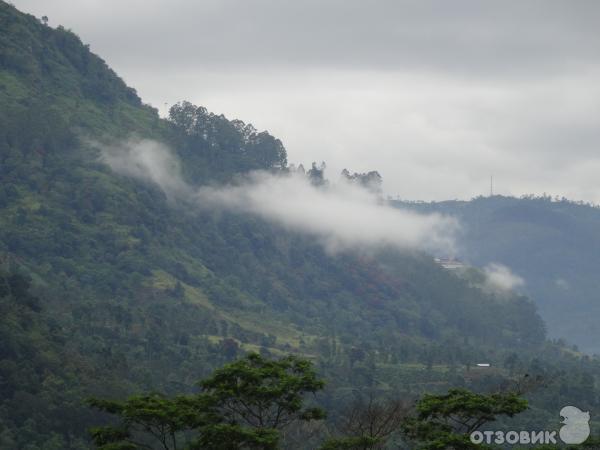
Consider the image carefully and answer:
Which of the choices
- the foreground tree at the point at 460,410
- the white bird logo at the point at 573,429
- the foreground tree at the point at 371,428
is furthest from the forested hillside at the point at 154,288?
the foreground tree at the point at 460,410

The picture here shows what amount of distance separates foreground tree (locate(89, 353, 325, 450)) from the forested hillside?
33049mm

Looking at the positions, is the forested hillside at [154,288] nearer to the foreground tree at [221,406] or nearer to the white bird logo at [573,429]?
the foreground tree at [221,406]

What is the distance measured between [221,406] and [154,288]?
9494cm

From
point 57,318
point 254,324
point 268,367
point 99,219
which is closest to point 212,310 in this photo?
point 254,324

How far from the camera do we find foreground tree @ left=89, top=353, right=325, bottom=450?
47.4 m

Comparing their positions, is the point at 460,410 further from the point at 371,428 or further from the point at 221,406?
the point at 221,406

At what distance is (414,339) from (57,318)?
218 ft

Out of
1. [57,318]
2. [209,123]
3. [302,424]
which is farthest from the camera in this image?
[209,123]

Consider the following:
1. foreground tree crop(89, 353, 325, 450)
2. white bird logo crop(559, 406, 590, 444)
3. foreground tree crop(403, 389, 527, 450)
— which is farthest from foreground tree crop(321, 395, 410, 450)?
white bird logo crop(559, 406, 590, 444)

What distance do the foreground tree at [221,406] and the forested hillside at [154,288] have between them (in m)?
33.0

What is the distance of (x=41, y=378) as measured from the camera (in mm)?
94250

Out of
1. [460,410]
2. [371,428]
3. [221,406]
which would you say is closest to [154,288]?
[221,406]

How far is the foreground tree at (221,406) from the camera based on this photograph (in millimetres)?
47375

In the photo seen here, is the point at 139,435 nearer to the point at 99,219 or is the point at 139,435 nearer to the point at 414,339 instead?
the point at 99,219
